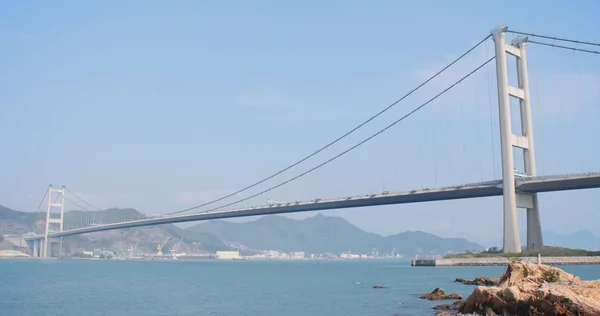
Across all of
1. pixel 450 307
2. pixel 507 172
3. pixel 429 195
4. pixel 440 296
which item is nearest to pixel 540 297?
pixel 450 307

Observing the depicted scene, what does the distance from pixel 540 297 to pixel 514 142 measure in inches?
1593

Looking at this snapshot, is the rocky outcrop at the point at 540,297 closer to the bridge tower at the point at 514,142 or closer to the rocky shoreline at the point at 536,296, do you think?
the rocky shoreline at the point at 536,296

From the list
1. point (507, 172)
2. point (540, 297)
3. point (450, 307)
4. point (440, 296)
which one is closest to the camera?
point (540, 297)

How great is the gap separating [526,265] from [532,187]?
34.6 m

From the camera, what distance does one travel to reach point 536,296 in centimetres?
1998

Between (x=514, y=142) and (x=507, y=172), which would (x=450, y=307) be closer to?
(x=507, y=172)

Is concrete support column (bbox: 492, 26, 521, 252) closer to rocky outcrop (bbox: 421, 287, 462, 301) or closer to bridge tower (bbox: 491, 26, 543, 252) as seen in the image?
bridge tower (bbox: 491, 26, 543, 252)

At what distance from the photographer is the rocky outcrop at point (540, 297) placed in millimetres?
18922

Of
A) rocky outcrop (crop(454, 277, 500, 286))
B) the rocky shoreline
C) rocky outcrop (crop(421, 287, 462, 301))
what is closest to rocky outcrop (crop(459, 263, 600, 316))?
the rocky shoreline

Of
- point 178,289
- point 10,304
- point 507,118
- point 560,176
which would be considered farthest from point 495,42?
point 10,304

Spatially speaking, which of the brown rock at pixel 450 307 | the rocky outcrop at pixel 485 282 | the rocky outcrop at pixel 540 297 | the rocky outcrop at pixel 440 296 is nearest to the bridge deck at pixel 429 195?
the rocky outcrop at pixel 485 282

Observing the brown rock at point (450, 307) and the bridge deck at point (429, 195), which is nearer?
the brown rock at point (450, 307)

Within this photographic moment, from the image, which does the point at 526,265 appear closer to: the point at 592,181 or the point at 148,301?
the point at 148,301

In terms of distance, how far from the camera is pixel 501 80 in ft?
189
